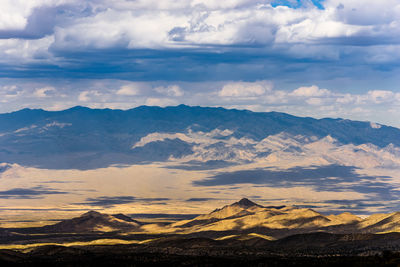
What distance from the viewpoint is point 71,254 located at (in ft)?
478

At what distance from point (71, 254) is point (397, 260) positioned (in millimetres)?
68046

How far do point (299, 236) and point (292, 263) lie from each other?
63.5 m

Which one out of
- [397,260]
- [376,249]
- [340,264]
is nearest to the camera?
[397,260]

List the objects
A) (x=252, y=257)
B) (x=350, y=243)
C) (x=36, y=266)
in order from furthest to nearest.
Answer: (x=350, y=243) → (x=252, y=257) → (x=36, y=266)

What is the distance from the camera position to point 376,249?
14362 cm

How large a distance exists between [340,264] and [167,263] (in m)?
30.2

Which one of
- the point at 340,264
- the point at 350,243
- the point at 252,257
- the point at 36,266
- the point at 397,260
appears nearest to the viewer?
the point at 397,260

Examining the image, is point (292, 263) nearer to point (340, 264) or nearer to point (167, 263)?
point (340, 264)

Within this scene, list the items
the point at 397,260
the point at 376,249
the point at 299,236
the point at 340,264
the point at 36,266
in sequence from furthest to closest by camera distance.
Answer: the point at 299,236 < the point at 376,249 < the point at 36,266 < the point at 340,264 < the point at 397,260

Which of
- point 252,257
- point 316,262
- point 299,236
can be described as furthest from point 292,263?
point 299,236

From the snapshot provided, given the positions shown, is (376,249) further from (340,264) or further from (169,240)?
(169,240)

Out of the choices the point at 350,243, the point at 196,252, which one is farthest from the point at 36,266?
the point at 350,243

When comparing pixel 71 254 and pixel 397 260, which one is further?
pixel 71 254

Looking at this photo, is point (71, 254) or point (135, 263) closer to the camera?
point (135, 263)
